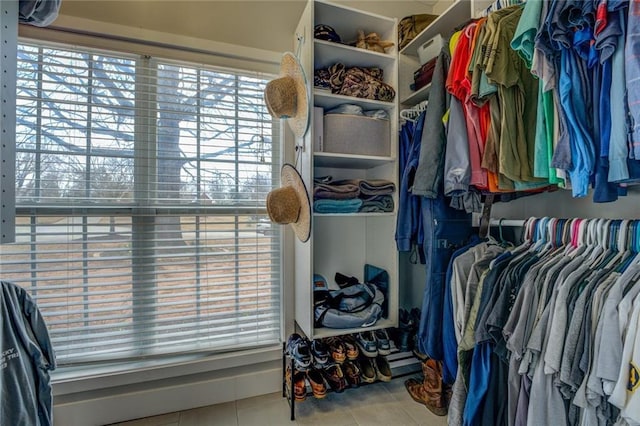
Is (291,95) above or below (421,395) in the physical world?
above

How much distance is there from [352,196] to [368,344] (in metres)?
0.91

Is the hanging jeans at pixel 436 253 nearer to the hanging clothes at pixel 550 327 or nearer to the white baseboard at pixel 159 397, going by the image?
the hanging clothes at pixel 550 327

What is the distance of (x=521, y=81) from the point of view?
42.9 inches

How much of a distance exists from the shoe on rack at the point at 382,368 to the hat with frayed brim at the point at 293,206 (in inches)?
36.1

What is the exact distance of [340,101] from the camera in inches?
67.8

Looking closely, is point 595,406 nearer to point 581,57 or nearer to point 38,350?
point 581,57

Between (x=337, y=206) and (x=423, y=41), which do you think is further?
(x=423, y=41)

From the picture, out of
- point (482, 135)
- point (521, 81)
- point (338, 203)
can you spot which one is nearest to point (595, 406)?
point (482, 135)

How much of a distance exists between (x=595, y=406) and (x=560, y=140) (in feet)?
2.54

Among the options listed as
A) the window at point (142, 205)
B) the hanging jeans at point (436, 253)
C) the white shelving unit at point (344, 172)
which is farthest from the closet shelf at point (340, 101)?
the hanging jeans at point (436, 253)

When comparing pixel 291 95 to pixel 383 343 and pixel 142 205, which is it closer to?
pixel 142 205

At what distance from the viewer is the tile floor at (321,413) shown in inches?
62.2

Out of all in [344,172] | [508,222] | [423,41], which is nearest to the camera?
[508,222]

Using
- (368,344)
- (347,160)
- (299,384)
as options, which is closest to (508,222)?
(347,160)
